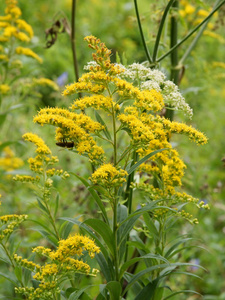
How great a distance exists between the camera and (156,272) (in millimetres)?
1656

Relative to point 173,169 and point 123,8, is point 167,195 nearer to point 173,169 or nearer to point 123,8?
point 173,169

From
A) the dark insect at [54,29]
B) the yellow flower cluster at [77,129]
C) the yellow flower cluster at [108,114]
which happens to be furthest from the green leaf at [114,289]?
the dark insect at [54,29]

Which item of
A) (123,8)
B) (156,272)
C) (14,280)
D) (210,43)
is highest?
(123,8)

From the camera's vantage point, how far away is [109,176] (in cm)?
137

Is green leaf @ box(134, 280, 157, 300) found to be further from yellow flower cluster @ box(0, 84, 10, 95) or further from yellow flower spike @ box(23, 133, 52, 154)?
yellow flower cluster @ box(0, 84, 10, 95)

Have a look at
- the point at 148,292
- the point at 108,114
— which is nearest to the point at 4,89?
the point at 108,114

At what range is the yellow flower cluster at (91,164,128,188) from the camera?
1350mm

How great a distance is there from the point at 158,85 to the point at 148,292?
2.50ft

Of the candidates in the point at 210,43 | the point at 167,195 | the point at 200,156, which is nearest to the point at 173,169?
the point at 167,195

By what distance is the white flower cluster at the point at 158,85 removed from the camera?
1.55 metres

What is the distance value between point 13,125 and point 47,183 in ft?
9.66

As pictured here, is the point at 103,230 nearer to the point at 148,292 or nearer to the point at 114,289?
the point at 114,289

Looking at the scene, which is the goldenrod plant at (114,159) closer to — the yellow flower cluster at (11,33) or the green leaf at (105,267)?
the green leaf at (105,267)

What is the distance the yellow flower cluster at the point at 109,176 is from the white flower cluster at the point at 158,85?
1.22 feet
